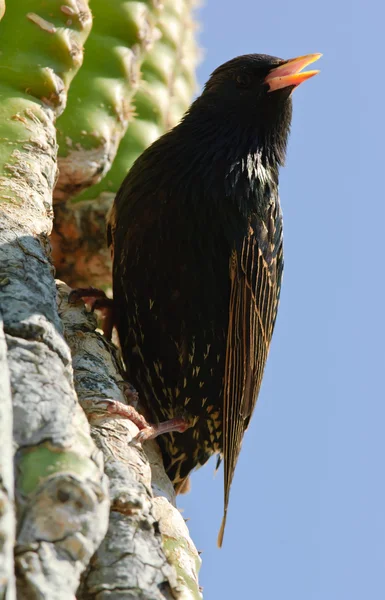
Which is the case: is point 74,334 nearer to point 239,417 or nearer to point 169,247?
point 169,247

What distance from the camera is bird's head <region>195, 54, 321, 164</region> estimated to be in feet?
12.5

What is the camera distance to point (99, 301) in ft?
11.7

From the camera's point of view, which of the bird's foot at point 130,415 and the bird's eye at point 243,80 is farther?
the bird's eye at point 243,80

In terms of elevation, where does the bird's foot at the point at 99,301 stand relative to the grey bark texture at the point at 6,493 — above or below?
above

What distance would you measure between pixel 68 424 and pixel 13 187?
113cm

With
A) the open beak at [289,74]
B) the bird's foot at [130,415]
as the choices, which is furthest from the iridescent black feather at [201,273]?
the bird's foot at [130,415]

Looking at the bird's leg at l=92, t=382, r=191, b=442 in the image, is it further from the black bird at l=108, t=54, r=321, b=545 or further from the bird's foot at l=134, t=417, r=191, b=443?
the black bird at l=108, t=54, r=321, b=545

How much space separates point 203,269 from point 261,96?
2.87 ft

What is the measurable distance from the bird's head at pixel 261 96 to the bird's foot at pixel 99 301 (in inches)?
34.0

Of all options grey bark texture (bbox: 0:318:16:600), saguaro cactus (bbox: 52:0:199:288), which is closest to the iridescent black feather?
saguaro cactus (bbox: 52:0:199:288)

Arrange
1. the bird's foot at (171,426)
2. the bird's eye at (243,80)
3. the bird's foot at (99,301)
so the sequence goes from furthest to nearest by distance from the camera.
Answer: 1. the bird's eye at (243,80)
2. the bird's foot at (99,301)
3. the bird's foot at (171,426)

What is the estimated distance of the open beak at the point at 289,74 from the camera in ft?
12.5

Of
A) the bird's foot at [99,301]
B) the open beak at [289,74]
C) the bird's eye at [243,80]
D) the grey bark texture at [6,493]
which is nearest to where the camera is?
the grey bark texture at [6,493]

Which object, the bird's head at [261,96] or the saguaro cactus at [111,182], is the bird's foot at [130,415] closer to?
the saguaro cactus at [111,182]
